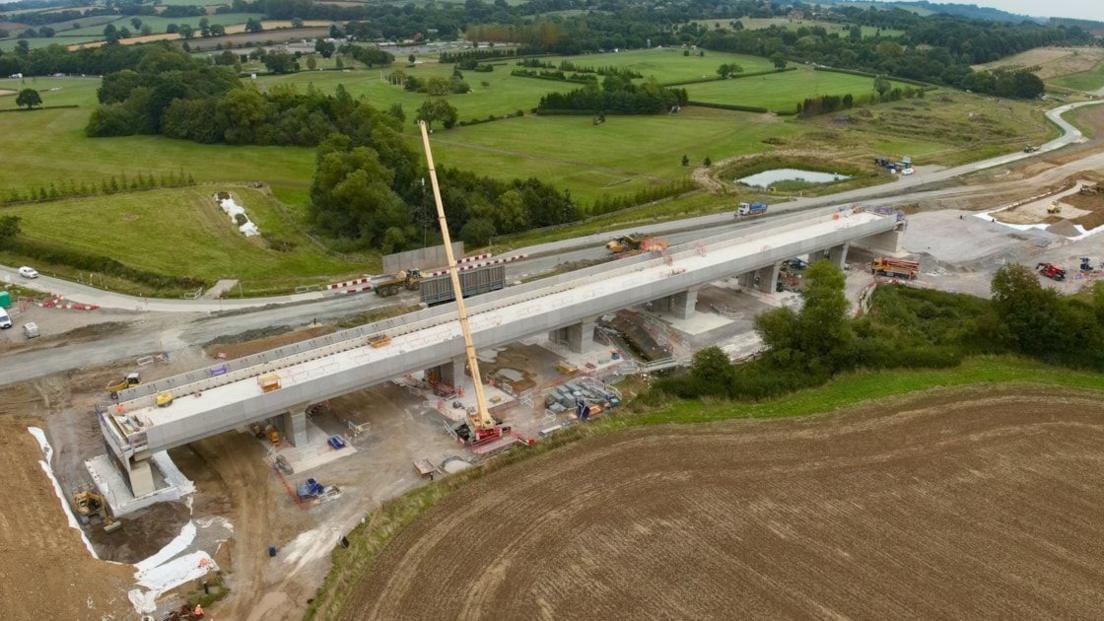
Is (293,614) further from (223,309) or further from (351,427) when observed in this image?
(223,309)

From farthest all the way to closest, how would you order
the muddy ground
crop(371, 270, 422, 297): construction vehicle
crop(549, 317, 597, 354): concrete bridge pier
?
crop(371, 270, 422, 297): construction vehicle → crop(549, 317, 597, 354): concrete bridge pier → the muddy ground

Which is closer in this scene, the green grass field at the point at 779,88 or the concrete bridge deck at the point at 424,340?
the concrete bridge deck at the point at 424,340

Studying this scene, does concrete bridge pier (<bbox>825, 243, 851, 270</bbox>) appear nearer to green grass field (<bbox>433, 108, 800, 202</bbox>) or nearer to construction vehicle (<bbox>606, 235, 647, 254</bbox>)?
construction vehicle (<bbox>606, 235, 647, 254</bbox>)

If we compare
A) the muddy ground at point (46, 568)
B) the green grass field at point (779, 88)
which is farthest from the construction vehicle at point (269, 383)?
the green grass field at point (779, 88)

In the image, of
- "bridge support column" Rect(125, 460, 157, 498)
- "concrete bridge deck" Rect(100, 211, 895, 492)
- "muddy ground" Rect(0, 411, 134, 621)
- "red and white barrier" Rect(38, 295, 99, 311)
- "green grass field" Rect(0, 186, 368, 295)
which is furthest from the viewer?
"green grass field" Rect(0, 186, 368, 295)

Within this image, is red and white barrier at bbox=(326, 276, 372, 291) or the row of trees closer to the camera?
red and white barrier at bbox=(326, 276, 372, 291)

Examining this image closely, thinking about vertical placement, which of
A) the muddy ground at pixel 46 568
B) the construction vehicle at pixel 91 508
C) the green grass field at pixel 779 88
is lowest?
the construction vehicle at pixel 91 508

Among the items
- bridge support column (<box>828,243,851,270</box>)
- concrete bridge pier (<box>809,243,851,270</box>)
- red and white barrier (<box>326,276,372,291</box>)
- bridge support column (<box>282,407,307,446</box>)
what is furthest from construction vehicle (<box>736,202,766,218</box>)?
bridge support column (<box>282,407,307,446</box>)

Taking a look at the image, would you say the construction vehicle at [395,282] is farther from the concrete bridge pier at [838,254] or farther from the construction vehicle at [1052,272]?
the construction vehicle at [1052,272]
